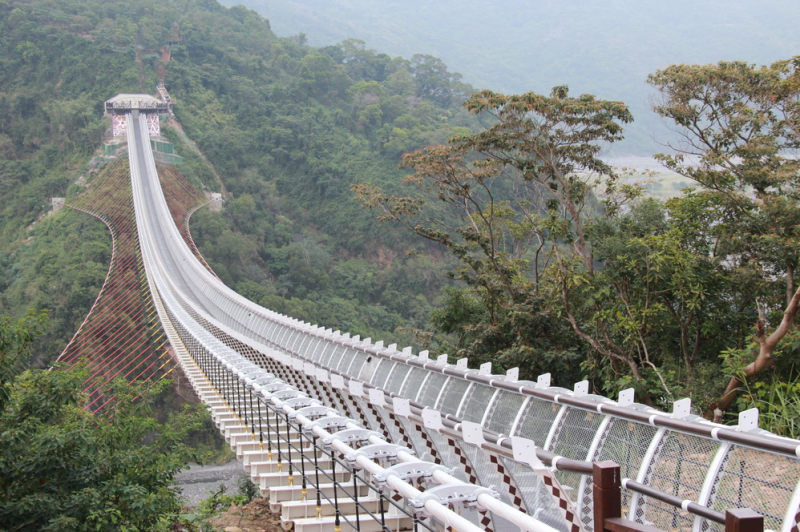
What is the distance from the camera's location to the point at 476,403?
716 cm

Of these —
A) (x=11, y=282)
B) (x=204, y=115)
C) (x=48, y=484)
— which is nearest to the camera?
(x=48, y=484)

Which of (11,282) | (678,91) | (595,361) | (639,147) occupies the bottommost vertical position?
(11,282)

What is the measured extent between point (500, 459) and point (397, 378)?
4302 millimetres

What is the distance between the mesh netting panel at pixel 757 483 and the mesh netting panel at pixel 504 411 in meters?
2.18

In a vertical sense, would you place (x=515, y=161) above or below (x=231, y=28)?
below

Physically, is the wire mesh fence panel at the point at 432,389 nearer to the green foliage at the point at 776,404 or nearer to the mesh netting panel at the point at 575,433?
the mesh netting panel at the point at 575,433

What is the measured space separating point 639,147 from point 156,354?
73.2m

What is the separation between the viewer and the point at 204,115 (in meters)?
72.6

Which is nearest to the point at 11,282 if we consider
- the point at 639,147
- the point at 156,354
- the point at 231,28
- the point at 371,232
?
the point at 156,354

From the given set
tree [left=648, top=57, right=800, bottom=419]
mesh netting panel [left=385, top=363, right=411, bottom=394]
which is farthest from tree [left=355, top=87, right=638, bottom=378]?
mesh netting panel [left=385, top=363, right=411, bottom=394]

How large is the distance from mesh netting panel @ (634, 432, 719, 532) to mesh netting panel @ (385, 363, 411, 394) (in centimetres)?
452

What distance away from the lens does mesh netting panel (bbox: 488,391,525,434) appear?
6.48 m

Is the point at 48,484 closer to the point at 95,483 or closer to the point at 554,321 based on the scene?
the point at 95,483

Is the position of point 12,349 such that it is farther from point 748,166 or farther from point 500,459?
point 748,166
